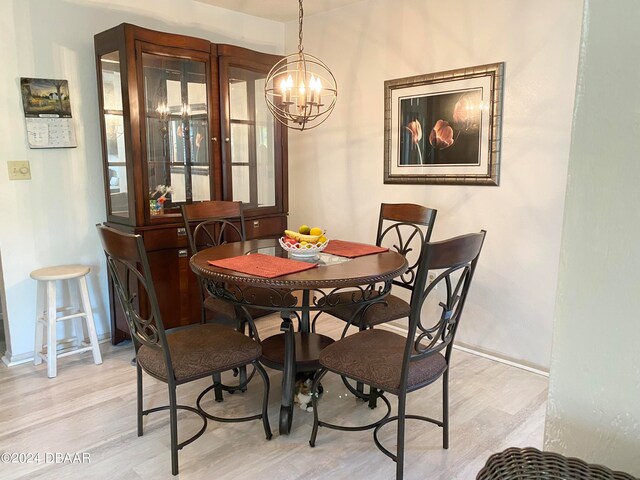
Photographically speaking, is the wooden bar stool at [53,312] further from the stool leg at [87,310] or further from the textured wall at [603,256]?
the textured wall at [603,256]

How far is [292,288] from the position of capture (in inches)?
74.2

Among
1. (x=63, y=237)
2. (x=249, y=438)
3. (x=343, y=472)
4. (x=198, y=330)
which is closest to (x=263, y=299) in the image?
(x=198, y=330)

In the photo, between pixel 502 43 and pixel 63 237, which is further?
pixel 63 237

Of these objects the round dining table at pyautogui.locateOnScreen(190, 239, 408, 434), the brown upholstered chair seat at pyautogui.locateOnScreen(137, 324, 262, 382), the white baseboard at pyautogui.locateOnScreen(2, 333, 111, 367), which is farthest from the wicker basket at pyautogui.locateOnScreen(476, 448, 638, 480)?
the white baseboard at pyautogui.locateOnScreen(2, 333, 111, 367)

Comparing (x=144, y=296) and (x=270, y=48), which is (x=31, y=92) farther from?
(x=270, y=48)

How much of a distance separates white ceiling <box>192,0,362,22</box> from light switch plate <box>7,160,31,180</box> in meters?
1.73

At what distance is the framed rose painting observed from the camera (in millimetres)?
2916

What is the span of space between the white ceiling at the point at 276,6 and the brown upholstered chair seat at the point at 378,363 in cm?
263

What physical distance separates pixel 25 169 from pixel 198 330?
5.39 feet

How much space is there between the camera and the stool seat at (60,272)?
279 centimetres

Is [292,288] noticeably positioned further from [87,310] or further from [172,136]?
[172,136]

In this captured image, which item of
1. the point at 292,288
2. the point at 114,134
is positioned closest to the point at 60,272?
the point at 114,134

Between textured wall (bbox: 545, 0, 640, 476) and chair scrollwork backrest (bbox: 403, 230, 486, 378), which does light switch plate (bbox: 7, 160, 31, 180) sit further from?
textured wall (bbox: 545, 0, 640, 476)

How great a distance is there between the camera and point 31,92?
2.86 m
